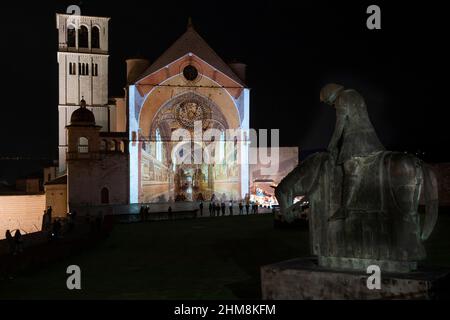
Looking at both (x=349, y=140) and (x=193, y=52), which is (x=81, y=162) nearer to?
(x=193, y=52)

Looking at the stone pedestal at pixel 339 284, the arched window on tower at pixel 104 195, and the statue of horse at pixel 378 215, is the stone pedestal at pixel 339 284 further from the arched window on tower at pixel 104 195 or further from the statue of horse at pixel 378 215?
the arched window on tower at pixel 104 195

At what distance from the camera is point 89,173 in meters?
41.8

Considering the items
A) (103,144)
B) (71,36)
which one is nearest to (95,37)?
(71,36)

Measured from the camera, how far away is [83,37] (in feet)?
188

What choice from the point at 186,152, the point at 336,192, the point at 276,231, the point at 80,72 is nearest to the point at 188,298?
the point at 336,192

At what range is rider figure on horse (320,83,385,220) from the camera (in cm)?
646

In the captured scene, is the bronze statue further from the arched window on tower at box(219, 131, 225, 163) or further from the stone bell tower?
the arched window on tower at box(219, 131, 225, 163)

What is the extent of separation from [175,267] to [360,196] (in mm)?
7016

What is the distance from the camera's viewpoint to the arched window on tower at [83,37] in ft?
187

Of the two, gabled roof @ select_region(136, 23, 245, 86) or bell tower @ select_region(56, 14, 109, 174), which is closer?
gabled roof @ select_region(136, 23, 245, 86)

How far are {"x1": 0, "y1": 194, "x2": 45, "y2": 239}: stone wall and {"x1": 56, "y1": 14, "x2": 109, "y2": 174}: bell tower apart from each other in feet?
25.3

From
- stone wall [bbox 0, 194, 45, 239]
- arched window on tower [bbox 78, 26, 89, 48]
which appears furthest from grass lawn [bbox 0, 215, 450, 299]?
arched window on tower [bbox 78, 26, 89, 48]

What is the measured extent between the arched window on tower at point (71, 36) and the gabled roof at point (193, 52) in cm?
1444

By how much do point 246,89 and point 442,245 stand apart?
33227 millimetres
